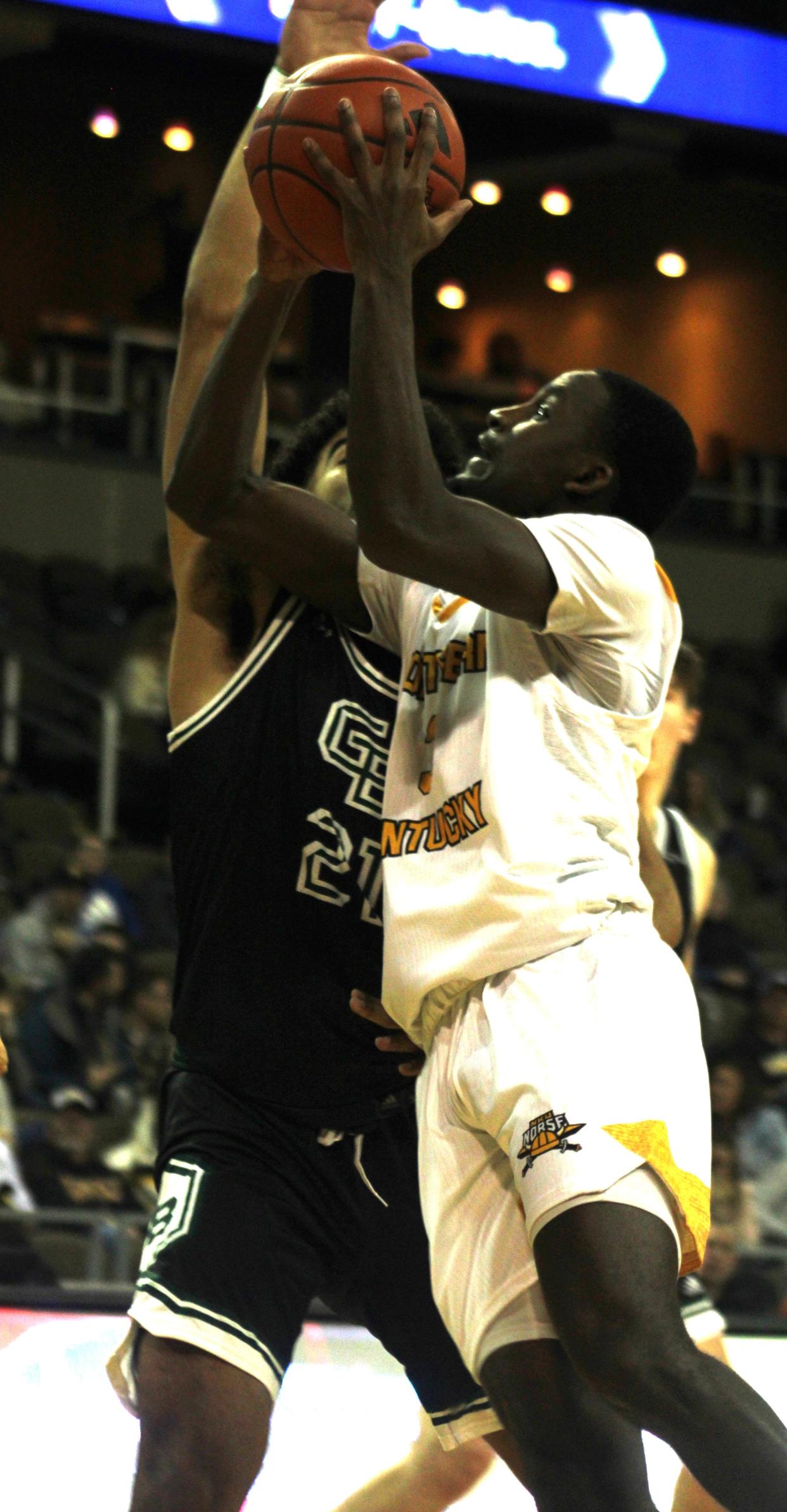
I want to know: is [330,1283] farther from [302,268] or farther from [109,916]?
[109,916]

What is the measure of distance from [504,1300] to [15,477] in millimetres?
10449

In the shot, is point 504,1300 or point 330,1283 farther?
point 330,1283

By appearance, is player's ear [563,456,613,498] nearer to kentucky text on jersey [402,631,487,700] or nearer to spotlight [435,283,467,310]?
kentucky text on jersey [402,631,487,700]

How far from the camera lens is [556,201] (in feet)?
49.2

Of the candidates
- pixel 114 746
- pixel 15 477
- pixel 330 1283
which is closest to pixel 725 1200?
pixel 114 746

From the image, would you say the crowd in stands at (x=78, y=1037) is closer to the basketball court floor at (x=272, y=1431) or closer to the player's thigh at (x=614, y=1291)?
the basketball court floor at (x=272, y=1431)

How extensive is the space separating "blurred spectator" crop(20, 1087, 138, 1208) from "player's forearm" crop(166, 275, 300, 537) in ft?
15.1

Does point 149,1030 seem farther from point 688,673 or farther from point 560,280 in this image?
point 560,280

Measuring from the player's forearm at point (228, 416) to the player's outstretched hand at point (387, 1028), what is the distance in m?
0.71

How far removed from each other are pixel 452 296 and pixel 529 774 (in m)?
13.5

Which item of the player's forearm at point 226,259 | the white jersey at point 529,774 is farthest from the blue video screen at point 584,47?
the white jersey at point 529,774

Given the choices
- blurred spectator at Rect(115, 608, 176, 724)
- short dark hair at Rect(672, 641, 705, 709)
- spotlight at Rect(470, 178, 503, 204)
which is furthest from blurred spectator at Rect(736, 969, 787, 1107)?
short dark hair at Rect(672, 641, 705, 709)

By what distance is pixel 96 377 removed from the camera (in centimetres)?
1278

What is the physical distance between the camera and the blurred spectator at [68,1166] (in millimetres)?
6844
